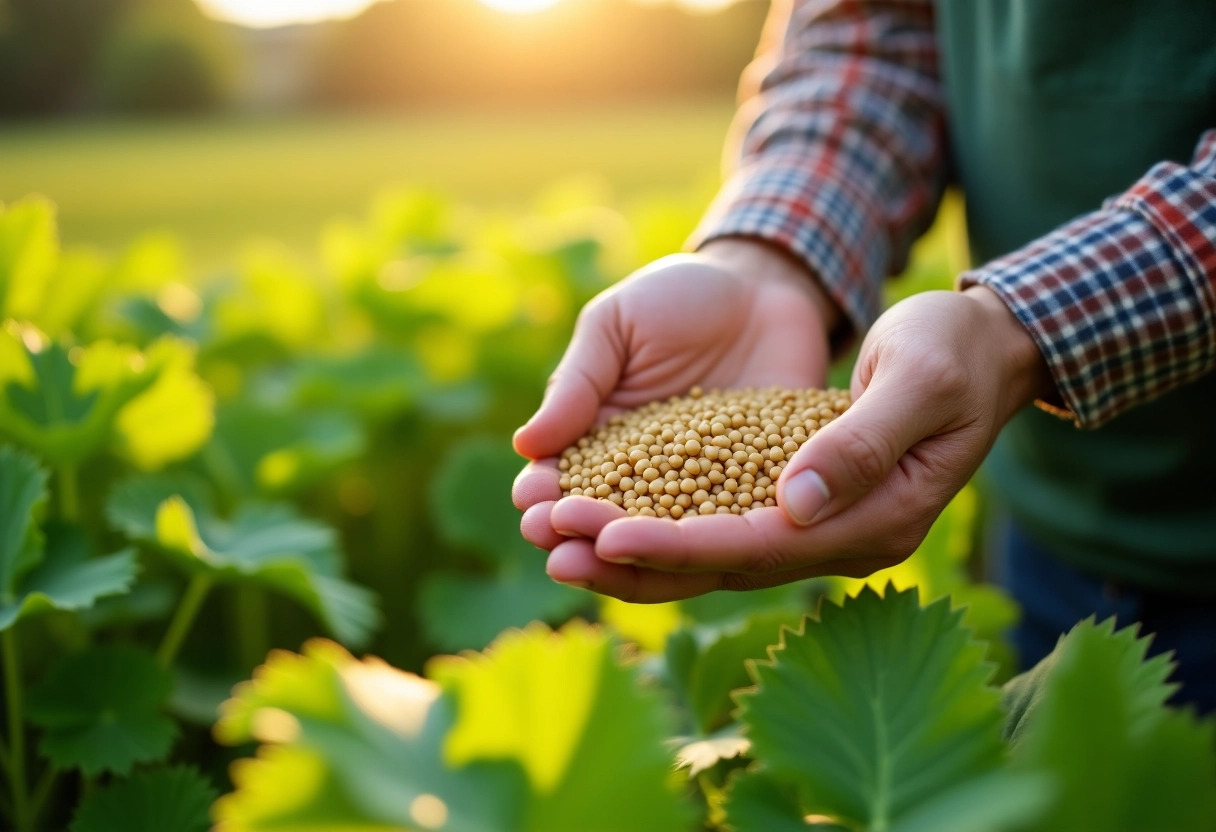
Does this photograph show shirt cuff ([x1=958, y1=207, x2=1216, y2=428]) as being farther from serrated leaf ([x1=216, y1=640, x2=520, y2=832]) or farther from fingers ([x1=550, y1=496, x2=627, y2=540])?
serrated leaf ([x1=216, y1=640, x2=520, y2=832])

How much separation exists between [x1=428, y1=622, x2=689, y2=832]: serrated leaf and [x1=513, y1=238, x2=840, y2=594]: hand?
394 millimetres

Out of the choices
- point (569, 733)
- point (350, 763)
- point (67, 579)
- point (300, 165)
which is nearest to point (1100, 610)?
point (569, 733)

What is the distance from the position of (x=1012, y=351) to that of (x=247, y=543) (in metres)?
0.86

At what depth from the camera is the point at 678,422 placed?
100 centimetres

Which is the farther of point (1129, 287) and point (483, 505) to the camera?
point (483, 505)

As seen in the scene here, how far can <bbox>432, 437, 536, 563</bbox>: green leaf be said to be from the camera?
1609mm

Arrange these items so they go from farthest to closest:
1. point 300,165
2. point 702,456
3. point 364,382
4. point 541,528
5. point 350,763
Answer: point 300,165 → point 364,382 → point 702,456 → point 541,528 → point 350,763

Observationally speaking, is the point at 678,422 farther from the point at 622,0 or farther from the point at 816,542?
the point at 622,0

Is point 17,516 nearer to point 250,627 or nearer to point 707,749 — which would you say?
point 250,627

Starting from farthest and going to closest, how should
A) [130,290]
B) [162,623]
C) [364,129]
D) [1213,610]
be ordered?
1. [364,129]
2. [130,290]
3. [162,623]
4. [1213,610]

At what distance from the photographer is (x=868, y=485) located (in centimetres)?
76

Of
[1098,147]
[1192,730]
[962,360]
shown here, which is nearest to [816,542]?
[962,360]

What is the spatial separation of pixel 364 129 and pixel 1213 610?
8.56 metres

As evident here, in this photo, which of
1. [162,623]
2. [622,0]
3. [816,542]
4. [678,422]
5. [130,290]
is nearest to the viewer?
[816,542]
